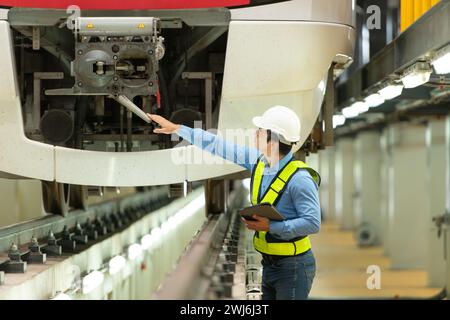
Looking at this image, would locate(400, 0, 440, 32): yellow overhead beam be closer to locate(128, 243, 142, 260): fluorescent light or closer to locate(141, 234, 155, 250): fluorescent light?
locate(128, 243, 142, 260): fluorescent light

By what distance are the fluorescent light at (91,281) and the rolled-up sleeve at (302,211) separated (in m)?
1.77

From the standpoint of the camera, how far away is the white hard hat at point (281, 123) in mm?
4102

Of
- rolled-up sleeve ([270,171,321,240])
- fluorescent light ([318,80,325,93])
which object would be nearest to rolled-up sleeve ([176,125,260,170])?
rolled-up sleeve ([270,171,321,240])

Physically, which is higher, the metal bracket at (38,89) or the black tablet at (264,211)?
the metal bracket at (38,89)

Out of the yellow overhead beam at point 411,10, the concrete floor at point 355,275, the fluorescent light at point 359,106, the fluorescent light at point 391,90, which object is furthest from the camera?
the concrete floor at point 355,275

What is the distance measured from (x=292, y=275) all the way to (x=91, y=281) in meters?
1.82

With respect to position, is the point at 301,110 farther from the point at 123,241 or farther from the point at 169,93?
the point at 123,241

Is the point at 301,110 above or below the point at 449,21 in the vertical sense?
below

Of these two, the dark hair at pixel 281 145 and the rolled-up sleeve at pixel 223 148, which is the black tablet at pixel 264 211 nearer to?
the dark hair at pixel 281 145

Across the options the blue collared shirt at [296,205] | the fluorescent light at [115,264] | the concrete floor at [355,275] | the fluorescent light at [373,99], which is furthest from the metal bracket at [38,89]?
the fluorescent light at [373,99]

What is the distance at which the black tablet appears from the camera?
3863mm

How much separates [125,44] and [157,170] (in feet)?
2.40
